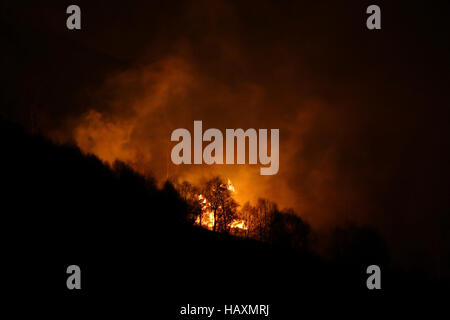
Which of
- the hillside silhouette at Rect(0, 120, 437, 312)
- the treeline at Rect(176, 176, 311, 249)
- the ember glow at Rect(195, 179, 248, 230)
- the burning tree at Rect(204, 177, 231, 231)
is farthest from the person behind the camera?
the burning tree at Rect(204, 177, 231, 231)

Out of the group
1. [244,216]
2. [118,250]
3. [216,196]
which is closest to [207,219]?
[216,196]

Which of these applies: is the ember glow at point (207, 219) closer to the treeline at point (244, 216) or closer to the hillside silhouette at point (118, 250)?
the treeline at point (244, 216)

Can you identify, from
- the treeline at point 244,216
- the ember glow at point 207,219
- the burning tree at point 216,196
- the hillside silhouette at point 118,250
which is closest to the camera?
the hillside silhouette at point 118,250

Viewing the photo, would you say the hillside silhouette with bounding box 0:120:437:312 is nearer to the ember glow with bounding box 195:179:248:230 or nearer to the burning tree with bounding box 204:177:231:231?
the ember glow with bounding box 195:179:248:230

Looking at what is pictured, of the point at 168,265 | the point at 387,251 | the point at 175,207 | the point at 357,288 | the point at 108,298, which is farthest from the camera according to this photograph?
the point at 387,251

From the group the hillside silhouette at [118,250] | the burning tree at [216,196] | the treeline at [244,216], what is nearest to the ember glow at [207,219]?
the treeline at [244,216]

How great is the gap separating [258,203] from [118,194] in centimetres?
3613

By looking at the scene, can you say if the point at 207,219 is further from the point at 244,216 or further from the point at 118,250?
the point at 118,250

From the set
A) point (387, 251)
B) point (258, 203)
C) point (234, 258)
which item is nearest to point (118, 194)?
point (234, 258)

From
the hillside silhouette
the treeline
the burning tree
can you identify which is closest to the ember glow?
the treeline

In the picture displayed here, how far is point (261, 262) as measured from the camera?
30016 mm

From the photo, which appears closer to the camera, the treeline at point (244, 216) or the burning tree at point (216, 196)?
the treeline at point (244, 216)

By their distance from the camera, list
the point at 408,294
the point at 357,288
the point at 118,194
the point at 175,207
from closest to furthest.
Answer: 1. the point at 357,288
2. the point at 408,294
3. the point at 118,194
4. the point at 175,207

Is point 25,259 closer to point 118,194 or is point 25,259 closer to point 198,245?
point 198,245
